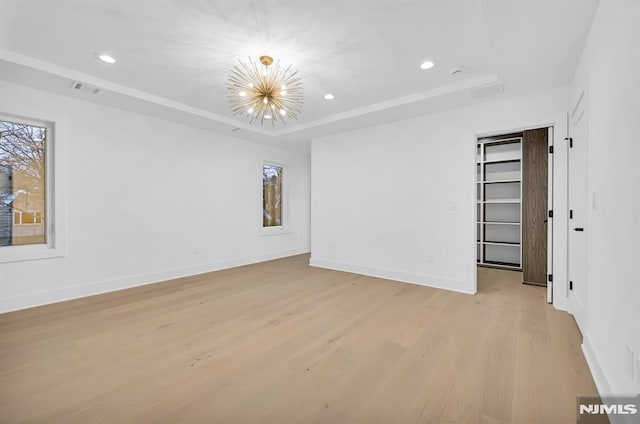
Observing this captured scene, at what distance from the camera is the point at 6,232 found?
3.26m

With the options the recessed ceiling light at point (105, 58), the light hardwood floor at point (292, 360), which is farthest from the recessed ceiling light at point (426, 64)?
the recessed ceiling light at point (105, 58)

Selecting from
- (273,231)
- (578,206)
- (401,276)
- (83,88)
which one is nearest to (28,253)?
(83,88)

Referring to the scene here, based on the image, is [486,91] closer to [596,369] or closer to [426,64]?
[426,64]

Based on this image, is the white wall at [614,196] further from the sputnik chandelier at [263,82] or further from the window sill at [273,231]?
the window sill at [273,231]

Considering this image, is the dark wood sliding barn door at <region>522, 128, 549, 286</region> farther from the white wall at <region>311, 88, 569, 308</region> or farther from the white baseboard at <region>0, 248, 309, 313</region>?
the white baseboard at <region>0, 248, 309, 313</region>

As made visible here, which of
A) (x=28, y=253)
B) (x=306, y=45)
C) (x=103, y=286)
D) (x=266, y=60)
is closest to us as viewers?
(x=306, y=45)

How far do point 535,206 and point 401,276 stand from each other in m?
2.31

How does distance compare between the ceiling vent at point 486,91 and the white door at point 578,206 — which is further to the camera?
the ceiling vent at point 486,91

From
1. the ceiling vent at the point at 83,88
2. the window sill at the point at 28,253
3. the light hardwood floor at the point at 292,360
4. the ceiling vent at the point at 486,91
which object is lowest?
the light hardwood floor at the point at 292,360

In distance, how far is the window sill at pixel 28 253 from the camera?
317cm

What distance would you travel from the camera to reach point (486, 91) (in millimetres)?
3395

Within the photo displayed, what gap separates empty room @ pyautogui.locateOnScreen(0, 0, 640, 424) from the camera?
1.70 metres

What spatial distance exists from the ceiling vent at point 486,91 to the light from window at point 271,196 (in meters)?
4.25

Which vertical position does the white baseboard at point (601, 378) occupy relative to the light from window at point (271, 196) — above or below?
below
